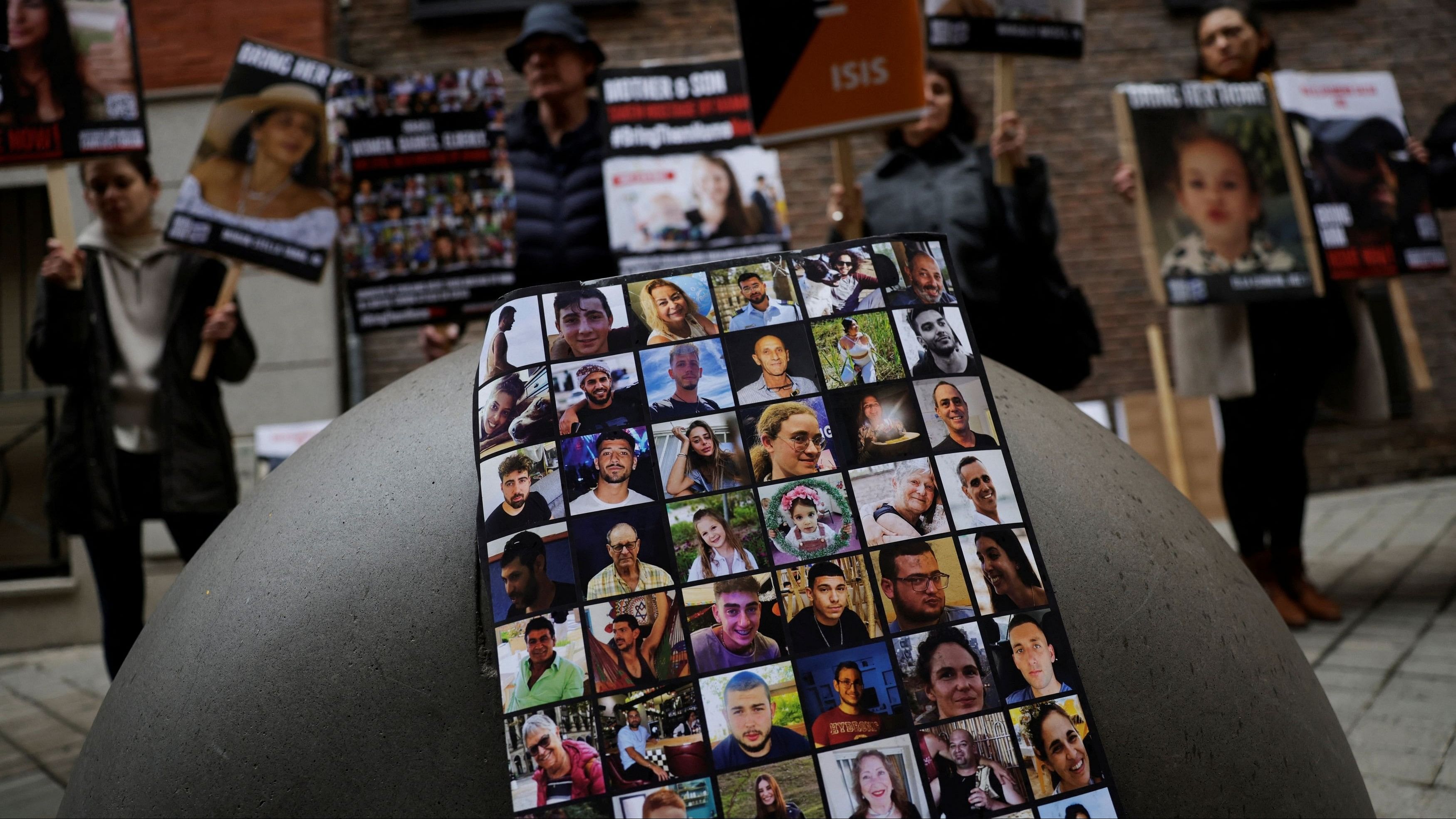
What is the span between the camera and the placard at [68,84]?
3553 mm

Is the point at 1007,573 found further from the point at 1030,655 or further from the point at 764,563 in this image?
the point at 764,563

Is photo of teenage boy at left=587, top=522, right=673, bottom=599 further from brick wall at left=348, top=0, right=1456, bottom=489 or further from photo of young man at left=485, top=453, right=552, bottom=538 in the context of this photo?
brick wall at left=348, top=0, right=1456, bottom=489

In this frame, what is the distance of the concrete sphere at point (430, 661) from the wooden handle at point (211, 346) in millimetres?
2323

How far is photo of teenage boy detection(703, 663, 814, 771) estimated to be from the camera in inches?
42.1

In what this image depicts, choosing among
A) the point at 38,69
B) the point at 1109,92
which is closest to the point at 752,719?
the point at 38,69

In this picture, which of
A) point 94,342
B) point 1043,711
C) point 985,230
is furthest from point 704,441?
point 94,342

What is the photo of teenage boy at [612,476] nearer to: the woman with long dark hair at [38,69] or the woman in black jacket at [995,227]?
the woman in black jacket at [995,227]

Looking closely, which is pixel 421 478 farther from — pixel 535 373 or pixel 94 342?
pixel 94 342

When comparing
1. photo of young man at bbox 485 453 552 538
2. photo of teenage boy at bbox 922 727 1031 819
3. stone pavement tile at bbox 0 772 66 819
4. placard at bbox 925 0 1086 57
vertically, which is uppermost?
placard at bbox 925 0 1086 57

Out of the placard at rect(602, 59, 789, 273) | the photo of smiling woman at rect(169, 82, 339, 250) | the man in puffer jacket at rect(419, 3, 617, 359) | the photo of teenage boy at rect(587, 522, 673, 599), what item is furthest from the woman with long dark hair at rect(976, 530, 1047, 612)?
the photo of smiling woman at rect(169, 82, 339, 250)

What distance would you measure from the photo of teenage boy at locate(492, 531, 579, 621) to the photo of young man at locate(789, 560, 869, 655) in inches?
9.6

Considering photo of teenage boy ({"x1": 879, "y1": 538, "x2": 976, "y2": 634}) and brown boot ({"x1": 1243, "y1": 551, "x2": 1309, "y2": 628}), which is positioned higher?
photo of teenage boy ({"x1": 879, "y1": 538, "x2": 976, "y2": 634})

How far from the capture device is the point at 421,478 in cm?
138

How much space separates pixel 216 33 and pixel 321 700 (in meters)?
6.86
